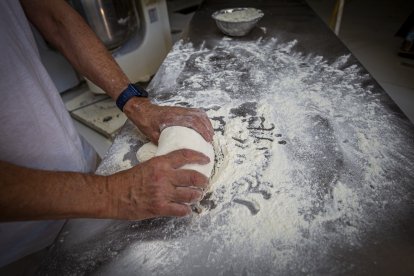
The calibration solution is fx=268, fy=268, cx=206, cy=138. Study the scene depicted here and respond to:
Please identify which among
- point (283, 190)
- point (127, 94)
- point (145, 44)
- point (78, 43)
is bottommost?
point (145, 44)

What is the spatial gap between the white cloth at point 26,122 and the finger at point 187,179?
1.55ft

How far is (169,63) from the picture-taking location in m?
1.37

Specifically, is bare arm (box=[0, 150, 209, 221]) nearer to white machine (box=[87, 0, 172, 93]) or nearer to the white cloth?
the white cloth

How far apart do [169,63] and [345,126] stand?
34.6 inches

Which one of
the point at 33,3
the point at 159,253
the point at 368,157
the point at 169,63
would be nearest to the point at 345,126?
the point at 368,157

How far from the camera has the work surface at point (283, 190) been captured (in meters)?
0.57

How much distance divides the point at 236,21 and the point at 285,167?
1.03 m

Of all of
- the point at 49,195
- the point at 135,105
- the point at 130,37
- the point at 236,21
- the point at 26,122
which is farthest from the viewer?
the point at 130,37

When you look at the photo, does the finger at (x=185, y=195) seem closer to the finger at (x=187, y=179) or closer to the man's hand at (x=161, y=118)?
the finger at (x=187, y=179)

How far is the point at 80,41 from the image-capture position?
1.00 metres

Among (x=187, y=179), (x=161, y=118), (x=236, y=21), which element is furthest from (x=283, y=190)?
(x=236, y=21)

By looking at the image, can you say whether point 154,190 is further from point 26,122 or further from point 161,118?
point 26,122

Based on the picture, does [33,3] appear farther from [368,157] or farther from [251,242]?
[368,157]

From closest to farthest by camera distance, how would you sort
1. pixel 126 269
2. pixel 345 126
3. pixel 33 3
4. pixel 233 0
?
pixel 126 269 < pixel 345 126 < pixel 33 3 < pixel 233 0
